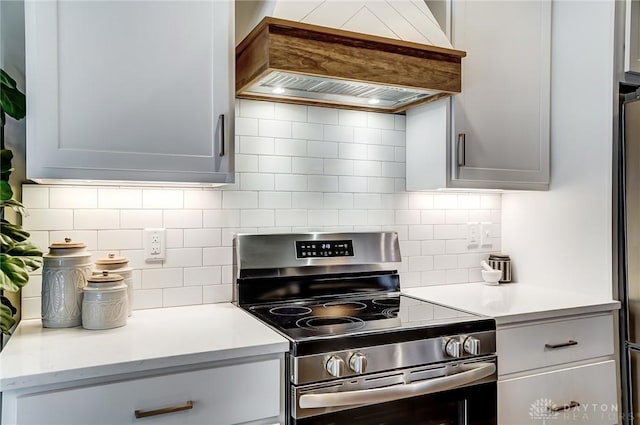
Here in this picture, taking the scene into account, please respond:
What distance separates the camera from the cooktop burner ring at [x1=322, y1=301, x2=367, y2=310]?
191 cm

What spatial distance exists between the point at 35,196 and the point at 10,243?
41 cm

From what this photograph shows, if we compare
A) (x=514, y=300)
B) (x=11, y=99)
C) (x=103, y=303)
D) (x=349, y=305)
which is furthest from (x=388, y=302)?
(x=11, y=99)

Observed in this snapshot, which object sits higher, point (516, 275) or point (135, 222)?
point (135, 222)

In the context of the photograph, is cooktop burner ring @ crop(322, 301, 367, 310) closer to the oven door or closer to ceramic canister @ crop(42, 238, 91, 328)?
the oven door

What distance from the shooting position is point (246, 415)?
4.50 ft

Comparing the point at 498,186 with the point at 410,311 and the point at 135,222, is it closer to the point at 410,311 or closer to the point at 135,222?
the point at 410,311

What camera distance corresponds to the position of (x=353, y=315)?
1768mm

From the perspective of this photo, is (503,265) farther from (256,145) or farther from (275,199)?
(256,145)

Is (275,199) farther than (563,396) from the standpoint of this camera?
Yes

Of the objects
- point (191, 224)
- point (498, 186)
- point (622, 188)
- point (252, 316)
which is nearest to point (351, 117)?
point (498, 186)

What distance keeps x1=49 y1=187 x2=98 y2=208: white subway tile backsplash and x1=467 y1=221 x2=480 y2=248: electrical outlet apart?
5.70ft

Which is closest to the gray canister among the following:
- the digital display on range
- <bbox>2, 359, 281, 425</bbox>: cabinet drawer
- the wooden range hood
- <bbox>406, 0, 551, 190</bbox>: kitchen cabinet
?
<bbox>406, 0, 551, 190</bbox>: kitchen cabinet

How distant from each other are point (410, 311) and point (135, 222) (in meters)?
1.09

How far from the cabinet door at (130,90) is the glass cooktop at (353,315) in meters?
0.55
